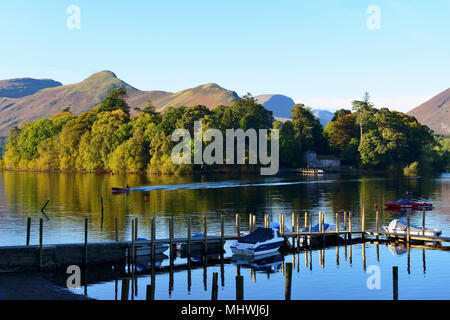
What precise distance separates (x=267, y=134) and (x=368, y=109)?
126 feet

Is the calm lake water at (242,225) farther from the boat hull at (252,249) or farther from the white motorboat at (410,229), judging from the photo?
→ the white motorboat at (410,229)

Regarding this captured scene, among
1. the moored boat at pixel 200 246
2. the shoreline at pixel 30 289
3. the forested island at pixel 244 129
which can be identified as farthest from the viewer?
the forested island at pixel 244 129

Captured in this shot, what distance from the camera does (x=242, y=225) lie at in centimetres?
6134

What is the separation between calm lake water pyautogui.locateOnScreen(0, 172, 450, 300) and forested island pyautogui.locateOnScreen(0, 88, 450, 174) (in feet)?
169

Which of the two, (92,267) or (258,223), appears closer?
(92,267)

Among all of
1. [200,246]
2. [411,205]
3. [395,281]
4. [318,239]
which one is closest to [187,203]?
[411,205]

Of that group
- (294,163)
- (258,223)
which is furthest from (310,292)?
(294,163)

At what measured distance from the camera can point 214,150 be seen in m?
169

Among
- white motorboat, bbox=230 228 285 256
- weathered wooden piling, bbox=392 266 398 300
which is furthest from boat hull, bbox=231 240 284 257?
weathered wooden piling, bbox=392 266 398 300

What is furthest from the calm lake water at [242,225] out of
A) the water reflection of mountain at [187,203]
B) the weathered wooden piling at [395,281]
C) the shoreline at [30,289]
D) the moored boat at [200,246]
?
the weathered wooden piling at [395,281]

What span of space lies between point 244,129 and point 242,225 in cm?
12606

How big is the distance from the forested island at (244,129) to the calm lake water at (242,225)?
51.4 meters

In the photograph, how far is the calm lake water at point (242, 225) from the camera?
3441 centimetres
